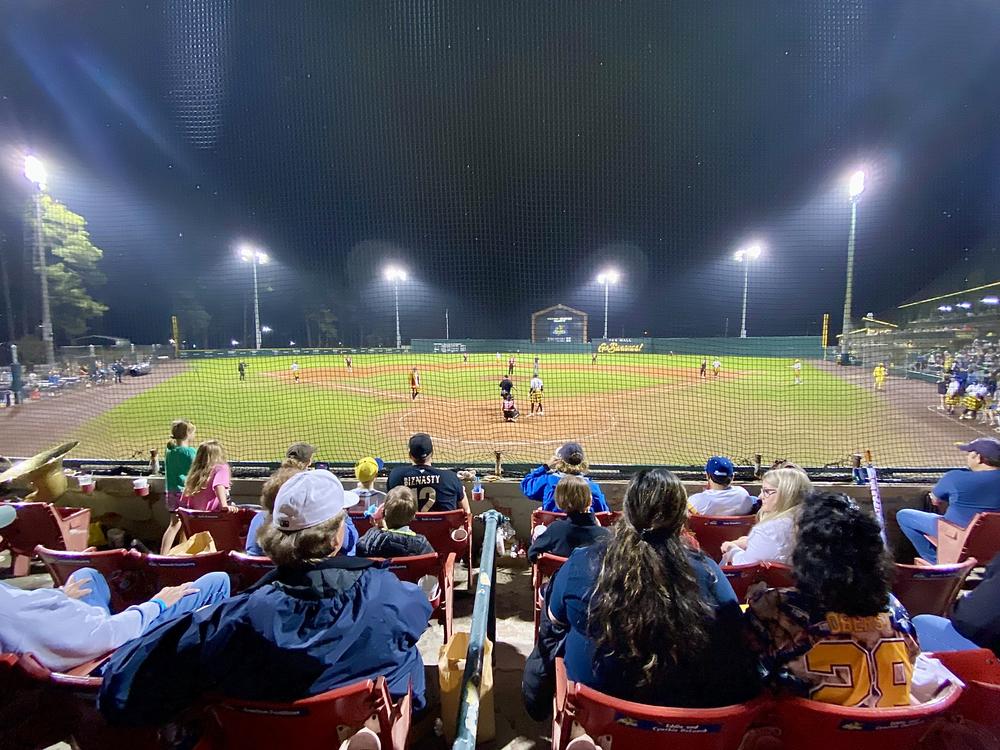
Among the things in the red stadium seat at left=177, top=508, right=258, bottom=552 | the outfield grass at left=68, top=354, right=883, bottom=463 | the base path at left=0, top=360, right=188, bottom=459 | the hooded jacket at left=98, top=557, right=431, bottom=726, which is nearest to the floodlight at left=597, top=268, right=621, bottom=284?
the outfield grass at left=68, top=354, right=883, bottom=463

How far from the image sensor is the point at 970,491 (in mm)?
3189

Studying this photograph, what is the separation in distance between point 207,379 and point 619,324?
3189 centimetres

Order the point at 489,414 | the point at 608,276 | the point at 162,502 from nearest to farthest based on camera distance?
the point at 162,502
the point at 489,414
the point at 608,276

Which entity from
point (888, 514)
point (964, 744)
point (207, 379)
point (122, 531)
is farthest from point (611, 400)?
point (207, 379)

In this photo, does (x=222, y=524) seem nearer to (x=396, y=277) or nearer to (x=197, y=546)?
(x=197, y=546)

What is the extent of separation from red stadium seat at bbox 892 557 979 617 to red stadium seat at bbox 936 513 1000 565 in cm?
73

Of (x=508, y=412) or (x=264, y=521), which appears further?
(x=508, y=412)

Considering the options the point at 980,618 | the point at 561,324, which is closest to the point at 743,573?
the point at 980,618

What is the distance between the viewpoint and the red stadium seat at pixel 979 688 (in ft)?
4.37

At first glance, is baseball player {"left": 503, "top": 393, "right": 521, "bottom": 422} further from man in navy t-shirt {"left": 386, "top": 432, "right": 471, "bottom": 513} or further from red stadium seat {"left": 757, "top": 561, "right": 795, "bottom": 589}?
red stadium seat {"left": 757, "top": 561, "right": 795, "bottom": 589}

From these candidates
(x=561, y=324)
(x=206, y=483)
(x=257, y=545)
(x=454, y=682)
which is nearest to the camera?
(x=454, y=682)

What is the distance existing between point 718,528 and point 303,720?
2932 millimetres

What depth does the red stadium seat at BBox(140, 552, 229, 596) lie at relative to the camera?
2357mm

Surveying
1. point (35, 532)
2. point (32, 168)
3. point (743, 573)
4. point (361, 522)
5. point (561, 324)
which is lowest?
point (35, 532)
